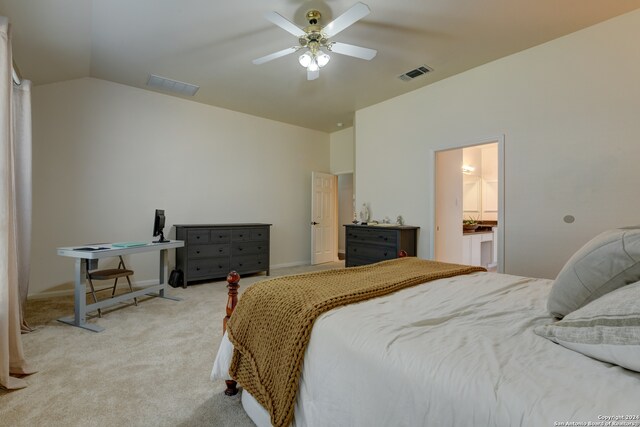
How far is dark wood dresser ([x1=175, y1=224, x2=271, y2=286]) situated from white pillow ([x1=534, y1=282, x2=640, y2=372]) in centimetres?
431

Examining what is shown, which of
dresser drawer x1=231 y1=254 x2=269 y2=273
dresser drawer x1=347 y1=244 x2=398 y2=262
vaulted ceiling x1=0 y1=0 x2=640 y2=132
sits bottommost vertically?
dresser drawer x1=231 y1=254 x2=269 y2=273

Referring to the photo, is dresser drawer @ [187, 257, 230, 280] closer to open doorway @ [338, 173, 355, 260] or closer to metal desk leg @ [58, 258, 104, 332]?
metal desk leg @ [58, 258, 104, 332]

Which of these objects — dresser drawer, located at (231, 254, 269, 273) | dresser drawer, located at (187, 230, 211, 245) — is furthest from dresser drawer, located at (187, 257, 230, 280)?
dresser drawer, located at (187, 230, 211, 245)

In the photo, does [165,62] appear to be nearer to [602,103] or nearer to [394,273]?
[394,273]

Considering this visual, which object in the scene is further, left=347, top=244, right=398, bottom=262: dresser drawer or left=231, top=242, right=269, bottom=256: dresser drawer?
left=231, top=242, right=269, bottom=256: dresser drawer

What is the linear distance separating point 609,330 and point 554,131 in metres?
3.11

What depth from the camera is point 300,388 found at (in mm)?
1175

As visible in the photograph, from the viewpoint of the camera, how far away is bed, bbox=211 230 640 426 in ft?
2.24

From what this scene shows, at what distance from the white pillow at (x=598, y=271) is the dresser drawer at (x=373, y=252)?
312cm

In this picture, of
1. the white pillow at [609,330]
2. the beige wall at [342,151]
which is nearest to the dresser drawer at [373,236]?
the beige wall at [342,151]

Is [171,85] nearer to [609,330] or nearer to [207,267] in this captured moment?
[207,267]

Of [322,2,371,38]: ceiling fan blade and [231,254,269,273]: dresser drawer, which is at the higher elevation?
[322,2,371,38]: ceiling fan blade

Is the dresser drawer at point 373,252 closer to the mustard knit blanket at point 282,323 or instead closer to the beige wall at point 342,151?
the beige wall at point 342,151

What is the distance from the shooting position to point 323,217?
654 cm
